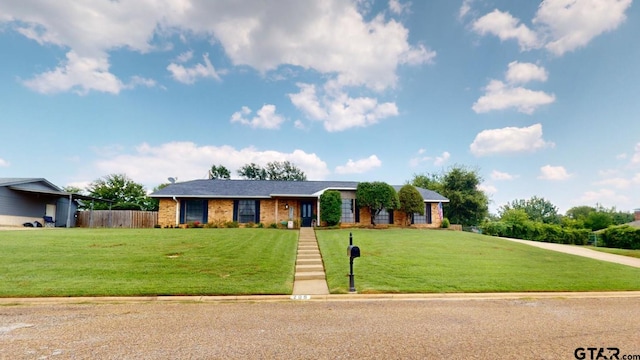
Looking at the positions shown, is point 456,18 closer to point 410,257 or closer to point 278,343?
point 410,257

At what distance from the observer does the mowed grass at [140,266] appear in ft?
23.5

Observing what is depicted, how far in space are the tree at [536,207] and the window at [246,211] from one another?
6453 centimetres

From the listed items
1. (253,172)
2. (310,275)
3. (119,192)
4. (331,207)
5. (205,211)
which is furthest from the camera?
(253,172)

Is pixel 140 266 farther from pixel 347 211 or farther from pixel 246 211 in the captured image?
pixel 347 211

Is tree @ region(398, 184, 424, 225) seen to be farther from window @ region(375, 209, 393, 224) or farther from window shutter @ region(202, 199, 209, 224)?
window shutter @ region(202, 199, 209, 224)

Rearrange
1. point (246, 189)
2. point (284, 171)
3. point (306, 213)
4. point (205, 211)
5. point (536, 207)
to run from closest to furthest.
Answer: point (205, 211), point (306, 213), point (246, 189), point (284, 171), point (536, 207)

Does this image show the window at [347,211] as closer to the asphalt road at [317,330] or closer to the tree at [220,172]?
the asphalt road at [317,330]

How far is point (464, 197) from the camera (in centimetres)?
3359

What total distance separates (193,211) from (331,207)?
32.3 feet

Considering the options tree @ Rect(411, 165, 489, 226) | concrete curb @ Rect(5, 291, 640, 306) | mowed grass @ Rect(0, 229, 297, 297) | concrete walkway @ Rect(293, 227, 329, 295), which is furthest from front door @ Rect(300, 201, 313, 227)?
tree @ Rect(411, 165, 489, 226)

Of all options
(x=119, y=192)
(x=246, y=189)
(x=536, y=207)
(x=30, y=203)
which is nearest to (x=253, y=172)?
(x=119, y=192)

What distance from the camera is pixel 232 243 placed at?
12.9m

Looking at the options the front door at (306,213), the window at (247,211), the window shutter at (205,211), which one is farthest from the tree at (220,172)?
the front door at (306,213)

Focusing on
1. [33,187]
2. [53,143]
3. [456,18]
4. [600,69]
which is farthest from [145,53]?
[600,69]
